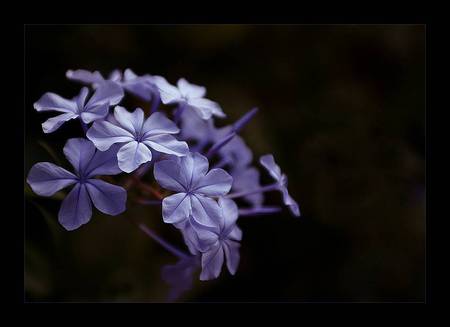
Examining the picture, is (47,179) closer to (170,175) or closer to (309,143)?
(170,175)

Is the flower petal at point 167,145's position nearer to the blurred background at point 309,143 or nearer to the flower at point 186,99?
the flower at point 186,99

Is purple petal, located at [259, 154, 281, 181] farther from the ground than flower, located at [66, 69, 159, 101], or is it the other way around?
flower, located at [66, 69, 159, 101]

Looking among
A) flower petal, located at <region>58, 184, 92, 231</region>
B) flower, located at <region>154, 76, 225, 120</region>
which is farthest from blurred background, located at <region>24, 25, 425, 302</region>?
flower petal, located at <region>58, 184, 92, 231</region>

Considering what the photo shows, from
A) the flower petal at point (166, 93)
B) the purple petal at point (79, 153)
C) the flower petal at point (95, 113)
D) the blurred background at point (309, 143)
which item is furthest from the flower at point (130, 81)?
the blurred background at point (309, 143)

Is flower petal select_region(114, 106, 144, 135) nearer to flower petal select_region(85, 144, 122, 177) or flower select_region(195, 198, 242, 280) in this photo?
flower petal select_region(85, 144, 122, 177)

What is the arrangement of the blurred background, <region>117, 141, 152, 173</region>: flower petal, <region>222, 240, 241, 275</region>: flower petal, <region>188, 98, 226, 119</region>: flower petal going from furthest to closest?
the blurred background → <region>188, 98, 226, 119</region>: flower petal → <region>222, 240, 241, 275</region>: flower petal → <region>117, 141, 152, 173</region>: flower petal

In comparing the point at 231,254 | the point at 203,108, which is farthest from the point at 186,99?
the point at 231,254

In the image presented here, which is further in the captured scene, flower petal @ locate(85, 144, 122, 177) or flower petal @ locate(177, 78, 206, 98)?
flower petal @ locate(177, 78, 206, 98)

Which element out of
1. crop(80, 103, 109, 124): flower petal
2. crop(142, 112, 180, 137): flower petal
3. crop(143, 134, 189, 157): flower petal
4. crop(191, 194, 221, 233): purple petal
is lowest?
→ crop(191, 194, 221, 233): purple petal
